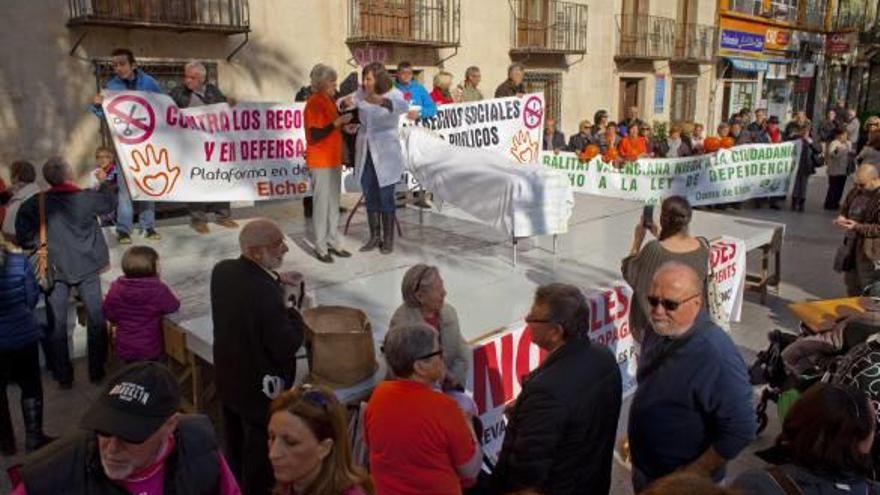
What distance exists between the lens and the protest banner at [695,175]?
39.5ft

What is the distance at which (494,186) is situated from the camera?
6430mm

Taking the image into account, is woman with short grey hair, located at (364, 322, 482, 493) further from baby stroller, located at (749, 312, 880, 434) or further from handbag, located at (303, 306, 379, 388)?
baby stroller, located at (749, 312, 880, 434)

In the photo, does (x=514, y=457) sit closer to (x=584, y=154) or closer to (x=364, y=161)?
(x=364, y=161)

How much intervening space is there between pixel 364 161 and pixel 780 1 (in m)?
29.8

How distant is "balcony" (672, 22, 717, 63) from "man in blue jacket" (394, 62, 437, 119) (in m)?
17.9

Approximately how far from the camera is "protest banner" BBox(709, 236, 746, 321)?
641 cm

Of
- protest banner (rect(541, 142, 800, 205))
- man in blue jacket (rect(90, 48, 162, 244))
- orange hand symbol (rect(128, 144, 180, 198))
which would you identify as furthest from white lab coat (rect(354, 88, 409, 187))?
protest banner (rect(541, 142, 800, 205))

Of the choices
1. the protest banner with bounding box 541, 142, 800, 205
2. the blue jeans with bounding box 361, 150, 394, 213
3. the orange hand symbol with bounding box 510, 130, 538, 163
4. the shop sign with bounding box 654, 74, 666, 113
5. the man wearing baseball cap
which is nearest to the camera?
the man wearing baseball cap

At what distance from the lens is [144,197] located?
6.80 metres

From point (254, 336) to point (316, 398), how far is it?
1260mm

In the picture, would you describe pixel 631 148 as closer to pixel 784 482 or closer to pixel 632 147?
pixel 632 147

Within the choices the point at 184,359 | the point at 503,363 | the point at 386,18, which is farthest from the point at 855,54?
the point at 184,359

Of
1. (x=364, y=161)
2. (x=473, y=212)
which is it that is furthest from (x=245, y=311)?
(x=473, y=212)

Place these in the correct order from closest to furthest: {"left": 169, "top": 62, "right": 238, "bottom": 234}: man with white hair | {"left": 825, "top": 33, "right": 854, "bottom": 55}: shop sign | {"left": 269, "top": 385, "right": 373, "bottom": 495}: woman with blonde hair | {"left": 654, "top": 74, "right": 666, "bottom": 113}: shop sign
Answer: {"left": 269, "top": 385, "right": 373, "bottom": 495}: woman with blonde hair → {"left": 169, "top": 62, "right": 238, "bottom": 234}: man with white hair → {"left": 654, "top": 74, "right": 666, "bottom": 113}: shop sign → {"left": 825, "top": 33, "right": 854, "bottom": 55}: shop sign
